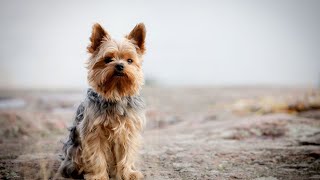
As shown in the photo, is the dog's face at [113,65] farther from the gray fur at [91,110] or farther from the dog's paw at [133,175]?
the dog's paw at [133,175]

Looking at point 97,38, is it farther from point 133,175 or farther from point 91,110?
point 133,175

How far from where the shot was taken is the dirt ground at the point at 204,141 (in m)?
5.76

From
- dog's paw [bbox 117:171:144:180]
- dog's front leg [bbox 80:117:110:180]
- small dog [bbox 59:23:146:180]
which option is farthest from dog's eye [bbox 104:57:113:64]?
dog's paw [bbox 117:171:144:180]

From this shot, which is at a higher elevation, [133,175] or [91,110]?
[91,110]

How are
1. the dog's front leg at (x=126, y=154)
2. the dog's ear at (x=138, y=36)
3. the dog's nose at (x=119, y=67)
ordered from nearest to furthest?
the dog's nose at (x=119, y=67) < the dog's front leg at (x=126, y=154) < the dog's ear at (x=138, y=36)

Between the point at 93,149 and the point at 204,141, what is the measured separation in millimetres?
3271

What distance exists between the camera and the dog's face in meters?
5.25

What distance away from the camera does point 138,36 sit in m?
5.64

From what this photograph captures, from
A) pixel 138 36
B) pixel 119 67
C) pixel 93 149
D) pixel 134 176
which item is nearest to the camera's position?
pixel 119 67

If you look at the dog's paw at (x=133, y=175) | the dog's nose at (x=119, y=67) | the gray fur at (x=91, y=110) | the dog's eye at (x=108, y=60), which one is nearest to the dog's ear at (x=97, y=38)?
the dog's eye at (x=108, y=60)

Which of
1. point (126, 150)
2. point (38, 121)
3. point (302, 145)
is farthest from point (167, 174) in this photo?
point (38, 121)

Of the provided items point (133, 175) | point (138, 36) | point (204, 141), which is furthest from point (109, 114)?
point (204, 141)

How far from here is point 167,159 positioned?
21.1ft

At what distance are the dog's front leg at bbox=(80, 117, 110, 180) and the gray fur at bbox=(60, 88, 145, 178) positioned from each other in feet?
0.73
